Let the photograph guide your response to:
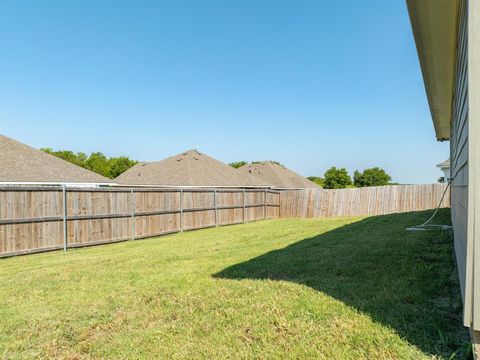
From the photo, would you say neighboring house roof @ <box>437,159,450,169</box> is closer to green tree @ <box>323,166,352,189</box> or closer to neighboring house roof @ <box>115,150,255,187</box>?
neighboring house roof @ <box>115,150,255,187</box>

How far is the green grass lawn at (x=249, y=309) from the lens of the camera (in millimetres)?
2346

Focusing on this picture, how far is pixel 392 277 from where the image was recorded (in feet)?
12.3

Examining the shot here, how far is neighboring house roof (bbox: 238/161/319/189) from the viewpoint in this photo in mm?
28016

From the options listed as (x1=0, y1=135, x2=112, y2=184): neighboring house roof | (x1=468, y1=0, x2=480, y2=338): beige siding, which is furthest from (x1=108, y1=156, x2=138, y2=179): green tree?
(x1=468, y1=0, x2=480, y2=338): beige siding

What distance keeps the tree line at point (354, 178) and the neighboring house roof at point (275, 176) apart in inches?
696

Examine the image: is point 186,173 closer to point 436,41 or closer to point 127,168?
point 436,41

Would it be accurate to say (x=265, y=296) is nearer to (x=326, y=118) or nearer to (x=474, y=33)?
(x=474, y=33)

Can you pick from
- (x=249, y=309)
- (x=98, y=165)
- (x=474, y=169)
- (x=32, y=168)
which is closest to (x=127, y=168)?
(x=98, y=165)

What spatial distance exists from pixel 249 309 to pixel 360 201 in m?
15.4

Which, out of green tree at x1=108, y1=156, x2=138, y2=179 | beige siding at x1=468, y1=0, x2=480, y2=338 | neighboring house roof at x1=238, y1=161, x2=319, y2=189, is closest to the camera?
beige siding at x1=468, y1=0, x2=480, y2=338

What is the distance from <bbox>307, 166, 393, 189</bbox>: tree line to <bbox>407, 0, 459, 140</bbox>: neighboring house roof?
42616 millimetres

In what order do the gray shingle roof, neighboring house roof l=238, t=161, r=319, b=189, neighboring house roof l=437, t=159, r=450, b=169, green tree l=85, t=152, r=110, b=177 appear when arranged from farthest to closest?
1. green tree l=85, t=152, r=110, b=177
2. neighboring house roof l=238, t=161, r=319, b=189
3. the gray shingle roof
4. neighboring house roof l=437, t=159, r=450, b=169

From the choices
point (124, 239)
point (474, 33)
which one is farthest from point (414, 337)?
point (124, 239)

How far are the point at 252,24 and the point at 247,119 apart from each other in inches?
479
